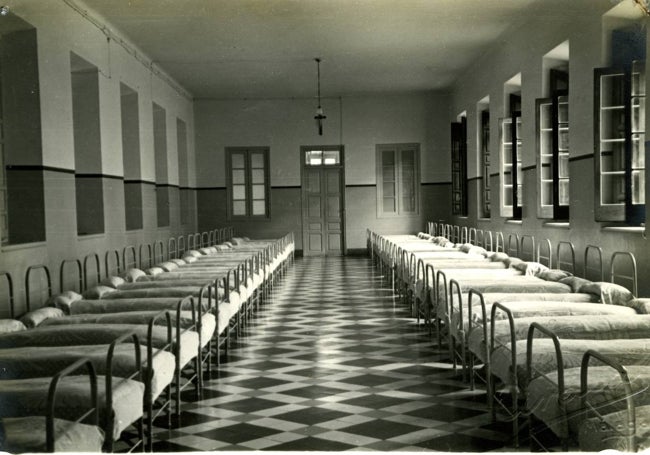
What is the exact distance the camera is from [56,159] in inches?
308

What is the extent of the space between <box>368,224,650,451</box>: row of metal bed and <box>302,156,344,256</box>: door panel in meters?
9.26

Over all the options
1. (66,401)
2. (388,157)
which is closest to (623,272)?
(66,401)

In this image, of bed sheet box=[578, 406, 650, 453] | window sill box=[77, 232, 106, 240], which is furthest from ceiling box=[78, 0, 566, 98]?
bed sheet box=[578, 406, 650, 453]

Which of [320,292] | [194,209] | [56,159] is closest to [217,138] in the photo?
[194,209]

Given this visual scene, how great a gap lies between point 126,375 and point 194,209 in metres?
13.6

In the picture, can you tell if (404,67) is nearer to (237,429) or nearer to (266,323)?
(266,323)

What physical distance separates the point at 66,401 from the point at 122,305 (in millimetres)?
2654

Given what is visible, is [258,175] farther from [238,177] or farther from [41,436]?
[41,436]

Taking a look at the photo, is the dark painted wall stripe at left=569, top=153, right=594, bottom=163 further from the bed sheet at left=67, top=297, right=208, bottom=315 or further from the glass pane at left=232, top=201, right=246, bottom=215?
the glass pane at left=232, top=201, right=246, bottom=215

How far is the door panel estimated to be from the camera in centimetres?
1764

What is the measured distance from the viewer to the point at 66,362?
13.0 feet

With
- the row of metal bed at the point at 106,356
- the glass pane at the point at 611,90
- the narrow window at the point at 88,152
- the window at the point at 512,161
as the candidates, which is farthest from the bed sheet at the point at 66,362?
the window at the point at 512,161

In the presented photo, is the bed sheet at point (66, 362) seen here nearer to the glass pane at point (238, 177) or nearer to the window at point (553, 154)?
the window at point (553, 154)

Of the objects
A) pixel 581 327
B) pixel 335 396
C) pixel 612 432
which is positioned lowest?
pixel 335 396
